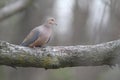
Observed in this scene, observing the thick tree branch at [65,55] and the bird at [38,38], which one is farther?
the bird at [38,38]

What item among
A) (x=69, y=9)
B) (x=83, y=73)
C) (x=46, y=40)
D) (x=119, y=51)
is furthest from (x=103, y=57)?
(x=69, y=9)

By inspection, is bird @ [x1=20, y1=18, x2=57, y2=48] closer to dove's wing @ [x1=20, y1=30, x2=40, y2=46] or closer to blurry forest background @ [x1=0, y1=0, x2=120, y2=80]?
dove's wing @ [x1=20, y1=30, x2=40, y2=46]

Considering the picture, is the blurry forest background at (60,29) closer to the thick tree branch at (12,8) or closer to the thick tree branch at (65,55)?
the thick tree branch at (12,8)

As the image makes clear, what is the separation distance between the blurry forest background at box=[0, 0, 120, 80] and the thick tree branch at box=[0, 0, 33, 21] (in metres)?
0.29

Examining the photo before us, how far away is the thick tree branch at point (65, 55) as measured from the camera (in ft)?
21.5

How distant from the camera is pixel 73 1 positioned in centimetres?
1520

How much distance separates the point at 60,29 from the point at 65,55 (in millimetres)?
10308

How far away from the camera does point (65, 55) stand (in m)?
A: 6.75

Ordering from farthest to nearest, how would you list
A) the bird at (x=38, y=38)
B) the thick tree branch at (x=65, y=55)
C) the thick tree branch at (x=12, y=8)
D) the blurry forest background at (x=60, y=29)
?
the blurry forest background at (x=60, y=29) < the thick tree branch at (x=12, y=8) < the bird at (x=38, y=38) < the thick tree branch at (x=65, y=55)

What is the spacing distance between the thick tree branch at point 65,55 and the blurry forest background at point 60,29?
4.01 m

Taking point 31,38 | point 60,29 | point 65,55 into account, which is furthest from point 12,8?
point 60,29

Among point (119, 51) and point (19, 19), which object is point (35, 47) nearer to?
point (119, 51)

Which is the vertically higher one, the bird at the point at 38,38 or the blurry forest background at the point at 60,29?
the bird at the point at 38,38

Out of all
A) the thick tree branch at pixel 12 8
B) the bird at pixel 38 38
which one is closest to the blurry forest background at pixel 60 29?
the thick tree branch at pixel 12 8
